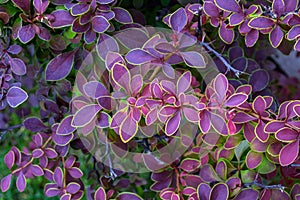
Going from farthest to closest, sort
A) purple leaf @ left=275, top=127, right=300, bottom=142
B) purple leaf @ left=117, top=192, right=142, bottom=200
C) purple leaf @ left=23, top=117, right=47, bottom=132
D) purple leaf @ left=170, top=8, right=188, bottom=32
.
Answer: purple leaf @ left=23, top=117, right=47, bottom=132 < purple leaf @ left=117, top=192, right=142, bottom=200 < purple leaf @ left=170, top=8, right=188, bottom=32 < purple leaf @ left=275, top=127, right=300, bottom=142

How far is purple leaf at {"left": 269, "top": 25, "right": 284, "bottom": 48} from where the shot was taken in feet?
3.34

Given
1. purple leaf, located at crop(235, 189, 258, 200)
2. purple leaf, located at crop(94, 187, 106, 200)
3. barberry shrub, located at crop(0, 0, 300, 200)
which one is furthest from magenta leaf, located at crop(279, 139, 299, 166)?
purple leaf, located at crop(94, 187, 106, 200)

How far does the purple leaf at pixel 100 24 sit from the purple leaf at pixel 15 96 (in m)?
0.22

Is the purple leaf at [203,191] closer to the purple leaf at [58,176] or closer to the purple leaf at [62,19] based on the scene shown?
the purple leaf at [58,176]

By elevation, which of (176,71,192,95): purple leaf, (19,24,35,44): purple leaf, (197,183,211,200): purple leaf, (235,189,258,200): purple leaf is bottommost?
(197,183,211,200): purple leaf

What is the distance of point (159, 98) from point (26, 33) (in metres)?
0.34

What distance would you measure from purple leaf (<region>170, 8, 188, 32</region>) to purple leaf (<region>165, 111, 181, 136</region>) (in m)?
0.20

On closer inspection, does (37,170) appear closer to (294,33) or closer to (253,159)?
(253,159)

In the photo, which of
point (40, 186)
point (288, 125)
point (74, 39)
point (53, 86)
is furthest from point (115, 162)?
point (40, 186)

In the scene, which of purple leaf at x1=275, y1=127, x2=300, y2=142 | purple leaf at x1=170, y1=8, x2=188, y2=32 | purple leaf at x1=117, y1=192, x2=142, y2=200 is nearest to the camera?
purple leaf at x1=275, y1=127, x2=300, y2=142

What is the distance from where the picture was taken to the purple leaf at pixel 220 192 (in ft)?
3.46

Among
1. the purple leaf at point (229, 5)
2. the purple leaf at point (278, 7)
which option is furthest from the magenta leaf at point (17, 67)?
the purple leaf at point (278, 7)

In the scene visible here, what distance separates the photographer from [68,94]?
1418 millimetres

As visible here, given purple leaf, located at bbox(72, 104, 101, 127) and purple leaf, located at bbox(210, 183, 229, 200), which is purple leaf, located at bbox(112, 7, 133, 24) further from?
purple leaf, located at bbox(210, 183, 229, 200)
